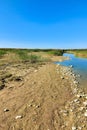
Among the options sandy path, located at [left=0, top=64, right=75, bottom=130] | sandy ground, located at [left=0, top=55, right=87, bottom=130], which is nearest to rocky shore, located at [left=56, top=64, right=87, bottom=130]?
sandy ground, located at [left=0, top=55, right=87, bottom=130]

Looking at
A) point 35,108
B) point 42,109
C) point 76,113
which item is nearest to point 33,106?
point 35,108

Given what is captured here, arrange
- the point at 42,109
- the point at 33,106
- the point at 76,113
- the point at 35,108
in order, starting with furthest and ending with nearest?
1. the point at 33,106
2. the point at 35,108
3. the point at 42,109
4. the point at 76,113

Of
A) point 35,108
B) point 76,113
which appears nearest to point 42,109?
point 35,108

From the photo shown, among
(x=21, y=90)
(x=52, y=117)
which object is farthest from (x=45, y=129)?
(x=21, y=90)

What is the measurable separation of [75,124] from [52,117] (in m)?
1.00

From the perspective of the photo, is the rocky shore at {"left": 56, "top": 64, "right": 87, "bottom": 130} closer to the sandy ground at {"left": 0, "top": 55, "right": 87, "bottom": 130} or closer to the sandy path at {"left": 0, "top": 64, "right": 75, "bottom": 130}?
the sandy ground at {"left": 0, "top": 55, "right": 87, "bottom": 130}

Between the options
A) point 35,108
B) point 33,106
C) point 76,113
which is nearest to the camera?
point 76,113

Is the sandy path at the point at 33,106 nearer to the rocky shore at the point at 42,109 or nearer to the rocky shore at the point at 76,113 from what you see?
the rocky shore at the point at 42,109

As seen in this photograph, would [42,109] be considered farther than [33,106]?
No

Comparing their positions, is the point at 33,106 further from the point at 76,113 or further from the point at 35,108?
the point at 76,113

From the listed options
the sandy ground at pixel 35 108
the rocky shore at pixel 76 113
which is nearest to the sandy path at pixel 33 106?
the sandy ground at pixel 35 108

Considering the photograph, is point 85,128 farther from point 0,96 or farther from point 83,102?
point 0,96

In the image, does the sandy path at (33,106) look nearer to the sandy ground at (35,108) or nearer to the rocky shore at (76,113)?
the sandy ground at (35,108)

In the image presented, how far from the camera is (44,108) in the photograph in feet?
25.2
